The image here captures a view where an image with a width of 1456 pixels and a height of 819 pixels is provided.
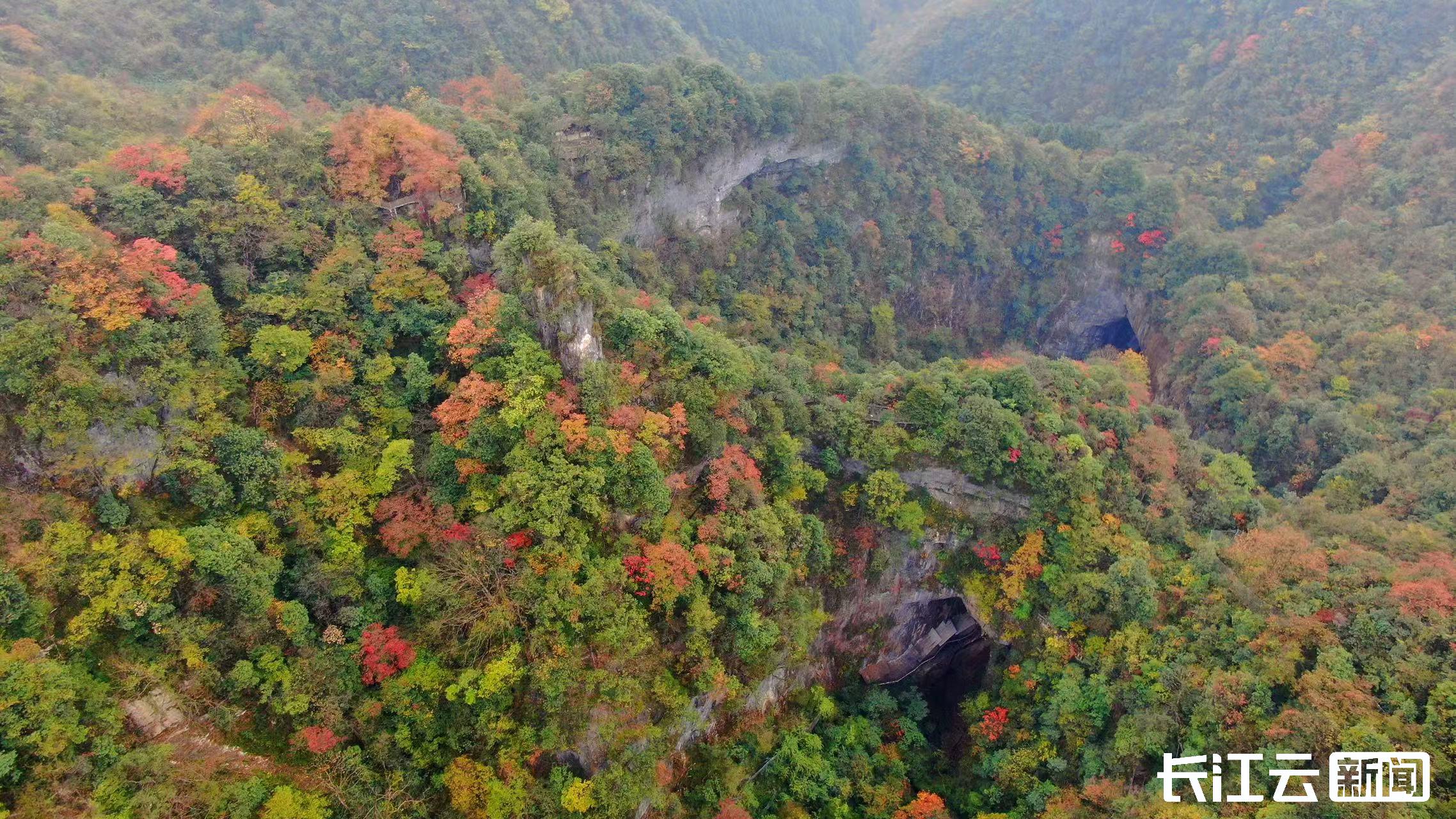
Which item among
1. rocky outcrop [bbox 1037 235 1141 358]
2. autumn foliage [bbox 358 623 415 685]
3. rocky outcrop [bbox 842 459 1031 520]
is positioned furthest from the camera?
rocky outcrop [bbox 1037 235 1141 358]

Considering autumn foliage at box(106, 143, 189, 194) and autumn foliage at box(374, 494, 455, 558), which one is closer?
autumn foliage at box(374, 494, 455, 558)

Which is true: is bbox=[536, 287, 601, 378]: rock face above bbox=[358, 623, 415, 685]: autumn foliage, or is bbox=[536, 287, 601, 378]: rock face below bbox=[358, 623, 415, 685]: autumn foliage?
above

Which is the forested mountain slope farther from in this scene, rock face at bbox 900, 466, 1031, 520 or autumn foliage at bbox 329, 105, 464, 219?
autumn foliage at bbox 329, 105, 464, 219

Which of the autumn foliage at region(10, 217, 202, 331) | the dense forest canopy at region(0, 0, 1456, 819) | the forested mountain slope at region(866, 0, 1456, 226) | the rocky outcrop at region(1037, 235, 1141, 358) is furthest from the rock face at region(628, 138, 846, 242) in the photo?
the forested mountain slope at region(866, 0, 1456, 226)

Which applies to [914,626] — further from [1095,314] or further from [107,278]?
[1095,314]

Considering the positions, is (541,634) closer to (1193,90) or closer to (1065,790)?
(1065,790)
